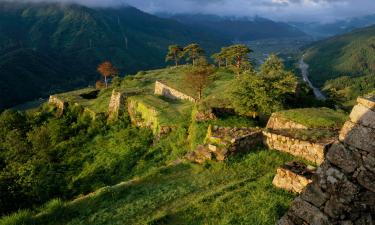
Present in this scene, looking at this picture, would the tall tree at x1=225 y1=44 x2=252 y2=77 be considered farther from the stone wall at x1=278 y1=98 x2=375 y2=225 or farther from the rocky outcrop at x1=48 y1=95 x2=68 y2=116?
the stone wall at x1=278 y1=98 x2=375 y2=225

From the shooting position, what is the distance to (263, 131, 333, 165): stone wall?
707 inches

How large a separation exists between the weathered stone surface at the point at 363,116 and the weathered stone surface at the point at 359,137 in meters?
0.08

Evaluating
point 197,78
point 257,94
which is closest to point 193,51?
point 197,78

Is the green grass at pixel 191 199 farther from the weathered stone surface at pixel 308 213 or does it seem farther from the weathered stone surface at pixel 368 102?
the weathered stone surface at pixel 368 102

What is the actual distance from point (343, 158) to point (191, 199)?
384 inches

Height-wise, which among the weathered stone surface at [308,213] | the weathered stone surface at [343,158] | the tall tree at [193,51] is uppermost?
the weathered stone surface at [343,158]

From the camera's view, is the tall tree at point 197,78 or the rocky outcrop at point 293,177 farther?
the tall tree at point 197,78

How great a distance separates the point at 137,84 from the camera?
188 ft

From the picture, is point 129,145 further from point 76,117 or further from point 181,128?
point 76,117

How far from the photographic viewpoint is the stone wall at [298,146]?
1797 centimetres

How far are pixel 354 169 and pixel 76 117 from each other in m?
41.8

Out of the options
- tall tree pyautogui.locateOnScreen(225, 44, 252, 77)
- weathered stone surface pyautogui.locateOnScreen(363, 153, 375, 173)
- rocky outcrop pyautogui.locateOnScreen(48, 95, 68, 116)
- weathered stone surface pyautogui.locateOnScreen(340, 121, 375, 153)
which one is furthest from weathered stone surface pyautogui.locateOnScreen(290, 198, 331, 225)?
tall tree pyautogui.locateOnScreen(225, 44, 252, 77)

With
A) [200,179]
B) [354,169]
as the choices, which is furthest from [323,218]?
[200,179]

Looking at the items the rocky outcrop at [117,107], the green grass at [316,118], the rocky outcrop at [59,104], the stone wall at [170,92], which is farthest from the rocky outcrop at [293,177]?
the rocky outcrop at [59,104]
